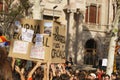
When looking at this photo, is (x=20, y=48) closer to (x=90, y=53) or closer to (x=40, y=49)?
(x=40, y=49)

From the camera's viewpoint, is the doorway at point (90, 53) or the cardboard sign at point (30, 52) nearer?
the cardboard sign at point (30, 52)

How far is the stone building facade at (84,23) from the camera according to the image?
36219mm

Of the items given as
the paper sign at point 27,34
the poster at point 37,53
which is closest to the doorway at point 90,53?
the paper sign at point 27,34

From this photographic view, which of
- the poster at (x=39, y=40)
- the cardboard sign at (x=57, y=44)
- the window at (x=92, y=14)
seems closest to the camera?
the poster at (x=39, y=40)

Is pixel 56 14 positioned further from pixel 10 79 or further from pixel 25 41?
pixel 10 79

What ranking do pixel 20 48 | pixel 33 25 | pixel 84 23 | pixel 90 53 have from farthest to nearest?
pixel 90 53 → pixel 84 23 → pixel 33 25 → pixel 20 48

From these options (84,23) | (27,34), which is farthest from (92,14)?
(27,34)

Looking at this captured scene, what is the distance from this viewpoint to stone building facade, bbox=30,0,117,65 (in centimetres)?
3622

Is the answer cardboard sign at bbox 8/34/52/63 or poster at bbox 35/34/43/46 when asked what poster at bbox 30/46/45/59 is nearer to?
cardboard sign at bbox 8/34/52/63

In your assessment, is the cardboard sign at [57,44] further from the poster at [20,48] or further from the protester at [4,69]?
the protester at [4,69]

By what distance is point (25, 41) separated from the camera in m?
8.76

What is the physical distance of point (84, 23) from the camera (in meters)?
37.9

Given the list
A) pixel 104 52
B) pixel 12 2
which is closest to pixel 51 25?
pixel 12 2

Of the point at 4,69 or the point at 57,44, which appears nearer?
the point at 4,69
